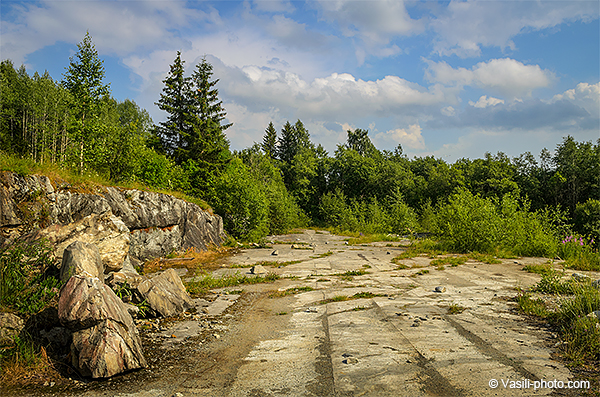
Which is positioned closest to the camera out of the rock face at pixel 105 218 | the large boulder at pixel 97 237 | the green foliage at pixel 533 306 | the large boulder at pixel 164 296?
the green foliage at pixel 533 306

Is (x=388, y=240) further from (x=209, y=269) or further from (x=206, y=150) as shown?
(x=206, y=150)

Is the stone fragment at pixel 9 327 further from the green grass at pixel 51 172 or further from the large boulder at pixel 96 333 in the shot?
the green grass at pixel 51 172

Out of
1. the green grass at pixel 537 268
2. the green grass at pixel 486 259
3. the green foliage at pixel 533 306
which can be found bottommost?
the green grass at pixel 486 259

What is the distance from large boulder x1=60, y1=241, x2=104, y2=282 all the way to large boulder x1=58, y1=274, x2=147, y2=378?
30.7 inches

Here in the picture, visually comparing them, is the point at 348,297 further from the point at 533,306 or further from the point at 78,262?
the point at 78,262

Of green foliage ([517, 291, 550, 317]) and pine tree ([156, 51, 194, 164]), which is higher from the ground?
pine tree ([156, 51, 194, 164])

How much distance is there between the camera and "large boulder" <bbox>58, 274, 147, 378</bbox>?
11.1ft

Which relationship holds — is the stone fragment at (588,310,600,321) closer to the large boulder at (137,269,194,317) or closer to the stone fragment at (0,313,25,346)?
the large boulder at (137,269,194,317)

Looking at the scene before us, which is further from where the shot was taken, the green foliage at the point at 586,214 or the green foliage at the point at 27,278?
the green foliage at the point at 586,214

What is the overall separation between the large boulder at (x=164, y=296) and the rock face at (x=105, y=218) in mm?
1279

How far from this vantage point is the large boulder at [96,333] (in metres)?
3.39

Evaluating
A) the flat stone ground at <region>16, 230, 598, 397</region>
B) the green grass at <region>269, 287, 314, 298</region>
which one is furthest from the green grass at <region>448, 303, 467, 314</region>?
the green grass at <region>269, 287, 314, 298</region>

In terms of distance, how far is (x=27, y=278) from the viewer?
4.56 metres

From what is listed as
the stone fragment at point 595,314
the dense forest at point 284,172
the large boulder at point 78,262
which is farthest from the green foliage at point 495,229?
the large boulder at point 78,262
